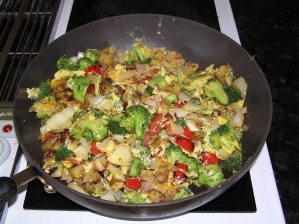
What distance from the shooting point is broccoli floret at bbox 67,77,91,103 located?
194 centimetres

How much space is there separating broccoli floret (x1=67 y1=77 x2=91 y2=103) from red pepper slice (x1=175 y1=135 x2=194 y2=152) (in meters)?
0.64

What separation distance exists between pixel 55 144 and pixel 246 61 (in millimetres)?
1218

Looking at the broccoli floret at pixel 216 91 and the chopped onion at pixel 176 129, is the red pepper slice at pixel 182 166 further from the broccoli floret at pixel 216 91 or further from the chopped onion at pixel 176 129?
the broccoli floret at pixel 216 91

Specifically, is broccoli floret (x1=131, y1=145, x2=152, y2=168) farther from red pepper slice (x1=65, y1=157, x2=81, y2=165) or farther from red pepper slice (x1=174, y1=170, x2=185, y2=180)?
red pepper slice (x1=65, y1=157, x2=81, y2=165)

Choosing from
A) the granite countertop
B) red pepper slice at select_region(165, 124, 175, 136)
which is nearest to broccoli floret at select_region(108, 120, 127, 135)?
red pepper slice at select_region(165, 124, 175, 136)

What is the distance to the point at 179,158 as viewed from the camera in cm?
169

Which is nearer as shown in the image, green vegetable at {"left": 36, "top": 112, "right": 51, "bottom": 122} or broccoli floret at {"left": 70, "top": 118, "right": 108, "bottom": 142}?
broccoli floret at {"left": 70, "top": 118, "right": 108, "bottom": 142}

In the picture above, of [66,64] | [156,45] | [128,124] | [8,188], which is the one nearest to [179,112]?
[128,124]

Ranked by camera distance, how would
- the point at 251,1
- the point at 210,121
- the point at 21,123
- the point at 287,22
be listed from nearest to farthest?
the point at 21,123 → the point at 210,121 → the point at 287,22 → the point at 251,1

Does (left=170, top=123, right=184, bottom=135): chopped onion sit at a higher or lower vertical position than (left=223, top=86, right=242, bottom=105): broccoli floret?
lower

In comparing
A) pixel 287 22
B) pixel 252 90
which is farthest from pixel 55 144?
pixel 287 22

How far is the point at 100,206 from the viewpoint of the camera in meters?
1.35

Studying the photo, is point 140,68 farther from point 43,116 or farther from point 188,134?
point 43,116

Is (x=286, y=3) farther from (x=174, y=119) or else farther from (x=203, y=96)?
(x=174, y=119)
